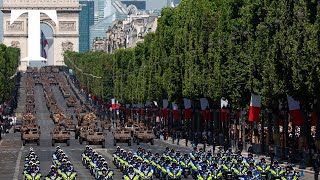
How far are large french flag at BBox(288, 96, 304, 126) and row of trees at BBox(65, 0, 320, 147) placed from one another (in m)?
0.81

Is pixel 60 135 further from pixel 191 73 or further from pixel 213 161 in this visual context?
pixel 213 161

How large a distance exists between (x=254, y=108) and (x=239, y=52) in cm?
1050

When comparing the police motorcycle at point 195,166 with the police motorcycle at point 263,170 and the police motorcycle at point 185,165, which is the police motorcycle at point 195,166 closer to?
the police motorcycle at point 185,165

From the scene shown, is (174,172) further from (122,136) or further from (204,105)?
(122,136)

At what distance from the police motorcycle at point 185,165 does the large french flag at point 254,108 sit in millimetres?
19606

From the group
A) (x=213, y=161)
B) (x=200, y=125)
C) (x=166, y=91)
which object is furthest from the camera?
(x=166, y=91)

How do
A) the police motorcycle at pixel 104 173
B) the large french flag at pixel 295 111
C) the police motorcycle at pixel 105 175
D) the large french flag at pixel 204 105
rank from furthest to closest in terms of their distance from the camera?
1. the large french flag at pixel 204 105
2. the large french flag at pixel 295 111
3. the police motorcycle at pixel 104 173
4. the police motorcycle at pixel 105 175

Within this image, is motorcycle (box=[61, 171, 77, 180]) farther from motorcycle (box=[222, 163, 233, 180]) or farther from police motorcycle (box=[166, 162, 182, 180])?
motorcycle (box=[222, 163, 233, 180])

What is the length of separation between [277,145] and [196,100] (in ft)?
121

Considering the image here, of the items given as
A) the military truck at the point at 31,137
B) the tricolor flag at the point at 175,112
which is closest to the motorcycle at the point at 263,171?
the military truck at the point at 31,137

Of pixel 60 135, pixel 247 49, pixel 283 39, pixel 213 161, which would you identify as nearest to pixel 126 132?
pixel 60 135

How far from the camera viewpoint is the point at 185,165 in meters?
75.1

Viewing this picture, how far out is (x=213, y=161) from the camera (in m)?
73.9

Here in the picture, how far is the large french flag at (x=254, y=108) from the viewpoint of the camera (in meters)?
94.9
